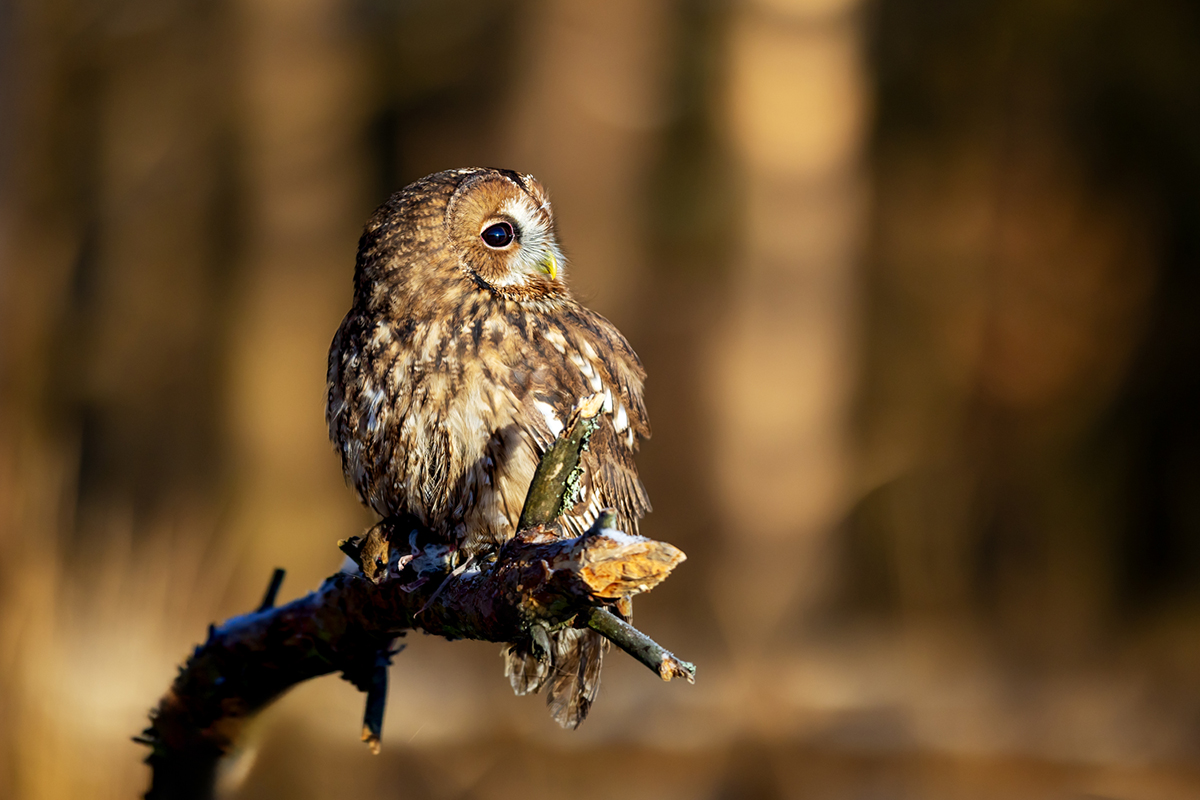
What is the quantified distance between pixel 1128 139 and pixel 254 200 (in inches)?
207

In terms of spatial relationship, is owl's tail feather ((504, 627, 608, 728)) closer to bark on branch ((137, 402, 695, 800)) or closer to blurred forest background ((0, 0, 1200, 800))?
bark on branch ((137, 402, 695, 800))

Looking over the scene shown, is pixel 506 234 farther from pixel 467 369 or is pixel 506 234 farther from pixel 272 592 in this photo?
pixel 272 592

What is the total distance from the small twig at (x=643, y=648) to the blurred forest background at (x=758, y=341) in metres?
4.14

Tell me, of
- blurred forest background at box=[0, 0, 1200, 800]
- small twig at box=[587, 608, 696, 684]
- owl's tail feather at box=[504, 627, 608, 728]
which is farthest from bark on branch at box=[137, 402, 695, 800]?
blurred forest background at box=[0, 0, 1200, 800]

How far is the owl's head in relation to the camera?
169 cm

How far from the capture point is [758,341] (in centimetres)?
567

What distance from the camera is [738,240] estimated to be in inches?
227

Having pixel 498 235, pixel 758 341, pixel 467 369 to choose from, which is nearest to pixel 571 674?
pixel 467 369

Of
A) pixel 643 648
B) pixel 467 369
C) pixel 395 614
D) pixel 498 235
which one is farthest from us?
pixel 498 235

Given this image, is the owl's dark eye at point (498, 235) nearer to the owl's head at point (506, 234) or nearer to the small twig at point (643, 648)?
the owl's head at point (506, 234)

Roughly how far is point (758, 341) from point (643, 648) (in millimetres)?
4945

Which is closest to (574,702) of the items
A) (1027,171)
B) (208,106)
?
(1027,171)

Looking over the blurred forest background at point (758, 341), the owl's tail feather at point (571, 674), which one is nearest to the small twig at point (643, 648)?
the owl's tail feather at point (571, 674)

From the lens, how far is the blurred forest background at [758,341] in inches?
203
